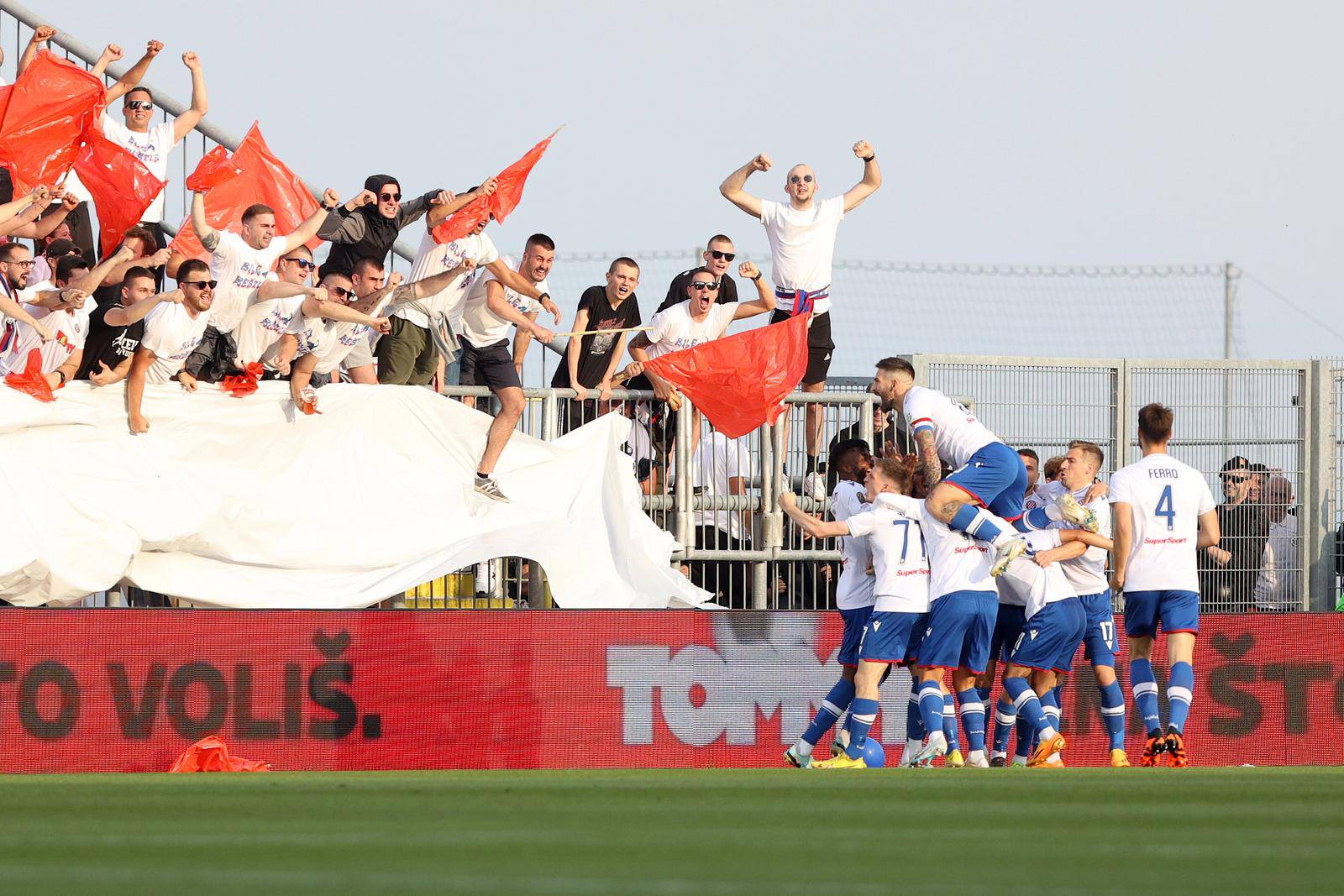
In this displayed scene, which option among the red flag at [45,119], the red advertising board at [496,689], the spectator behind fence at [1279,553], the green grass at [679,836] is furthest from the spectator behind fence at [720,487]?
the green grass at [679,836]

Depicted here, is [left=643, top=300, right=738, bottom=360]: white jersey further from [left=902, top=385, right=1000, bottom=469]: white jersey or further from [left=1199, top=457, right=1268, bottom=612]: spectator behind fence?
[left=1199, top=457, right=1268, bottom=612]: spectator behind fence

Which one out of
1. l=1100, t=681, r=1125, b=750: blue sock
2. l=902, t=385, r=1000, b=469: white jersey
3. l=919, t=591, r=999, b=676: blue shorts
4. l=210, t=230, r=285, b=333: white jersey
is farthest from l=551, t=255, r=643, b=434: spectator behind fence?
l=1100, t=681, r=1125, b=750: blue sock

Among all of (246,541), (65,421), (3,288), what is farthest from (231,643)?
(3,288)

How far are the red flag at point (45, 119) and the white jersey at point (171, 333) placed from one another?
1.63 metres

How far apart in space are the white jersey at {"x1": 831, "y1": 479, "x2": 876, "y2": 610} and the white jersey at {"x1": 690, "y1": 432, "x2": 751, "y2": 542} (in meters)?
2.30

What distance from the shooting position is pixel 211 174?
13.7 metres

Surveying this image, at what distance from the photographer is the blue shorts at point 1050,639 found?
10609 millimetres

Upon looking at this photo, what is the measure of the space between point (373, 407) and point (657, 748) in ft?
9.68

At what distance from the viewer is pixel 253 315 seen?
11805 mm

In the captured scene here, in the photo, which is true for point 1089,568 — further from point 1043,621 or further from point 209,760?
point 209,760

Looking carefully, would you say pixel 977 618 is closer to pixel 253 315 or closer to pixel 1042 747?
pixel 1042 747

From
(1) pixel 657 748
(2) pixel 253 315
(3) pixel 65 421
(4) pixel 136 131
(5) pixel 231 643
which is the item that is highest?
(4) pixel 136 131

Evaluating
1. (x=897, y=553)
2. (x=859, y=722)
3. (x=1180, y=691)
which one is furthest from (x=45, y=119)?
(x=1180, y=691)

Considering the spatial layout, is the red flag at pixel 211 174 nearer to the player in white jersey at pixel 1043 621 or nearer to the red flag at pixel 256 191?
the red flag at pixel 256 191
